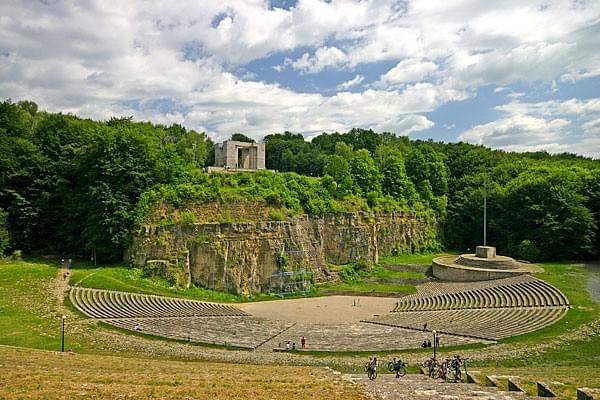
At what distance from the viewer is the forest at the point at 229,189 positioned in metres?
50.2

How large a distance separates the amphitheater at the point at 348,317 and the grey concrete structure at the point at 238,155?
26.8 metres

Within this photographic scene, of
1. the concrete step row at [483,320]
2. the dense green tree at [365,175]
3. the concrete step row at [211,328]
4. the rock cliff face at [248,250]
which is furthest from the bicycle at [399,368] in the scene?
the dense green tree at [365,175]

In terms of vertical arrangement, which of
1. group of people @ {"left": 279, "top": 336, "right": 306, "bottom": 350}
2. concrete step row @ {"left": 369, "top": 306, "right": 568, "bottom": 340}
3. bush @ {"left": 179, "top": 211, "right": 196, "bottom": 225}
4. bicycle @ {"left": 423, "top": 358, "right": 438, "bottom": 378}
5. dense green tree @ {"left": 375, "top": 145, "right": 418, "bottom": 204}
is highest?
dense green tree @ {"left": 375, "top": 145, "right": 418, "bottom": 204}

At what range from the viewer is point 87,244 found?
4878 cm

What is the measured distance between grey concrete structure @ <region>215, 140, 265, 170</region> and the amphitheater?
88.1ft

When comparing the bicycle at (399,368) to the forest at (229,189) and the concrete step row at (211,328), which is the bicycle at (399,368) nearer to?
the concrete step row at (211,328)

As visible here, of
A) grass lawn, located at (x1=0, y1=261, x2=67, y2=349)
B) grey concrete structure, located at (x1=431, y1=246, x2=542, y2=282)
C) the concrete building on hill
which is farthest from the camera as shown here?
the concrete building on hill

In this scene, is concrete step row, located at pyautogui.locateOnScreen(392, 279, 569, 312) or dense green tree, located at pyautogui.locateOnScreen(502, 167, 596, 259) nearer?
concrete step row, located at pyautogui.locateOnScreen(392, 279, 569, 312)

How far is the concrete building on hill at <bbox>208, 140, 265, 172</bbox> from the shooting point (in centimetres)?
7000

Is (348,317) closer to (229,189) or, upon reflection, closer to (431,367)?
(431,367)

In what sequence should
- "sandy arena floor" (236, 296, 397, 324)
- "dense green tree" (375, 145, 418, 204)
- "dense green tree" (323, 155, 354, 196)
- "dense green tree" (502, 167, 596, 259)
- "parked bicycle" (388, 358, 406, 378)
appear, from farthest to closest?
1. "dense green tree" (375, 145, 418, 204)
2. "dense green tree" (323, 155, 354, 196)
3. "dense green tree" (502, 167, 596, 259)
4. "sandy arena floor" (236, 296, 397, 324)
5. "parked bicycle" (388, 358, 406, 378)

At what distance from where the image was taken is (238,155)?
7469cm

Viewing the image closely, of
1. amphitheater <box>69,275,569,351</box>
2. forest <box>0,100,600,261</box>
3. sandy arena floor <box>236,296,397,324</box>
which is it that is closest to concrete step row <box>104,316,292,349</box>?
amphitheater <box>69,275,569,351</box>

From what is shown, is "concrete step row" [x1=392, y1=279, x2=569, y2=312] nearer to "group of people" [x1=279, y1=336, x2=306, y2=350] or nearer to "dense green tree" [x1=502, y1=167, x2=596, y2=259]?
"group of people" [x1=279, y1=336, x2=306, y2=350]
